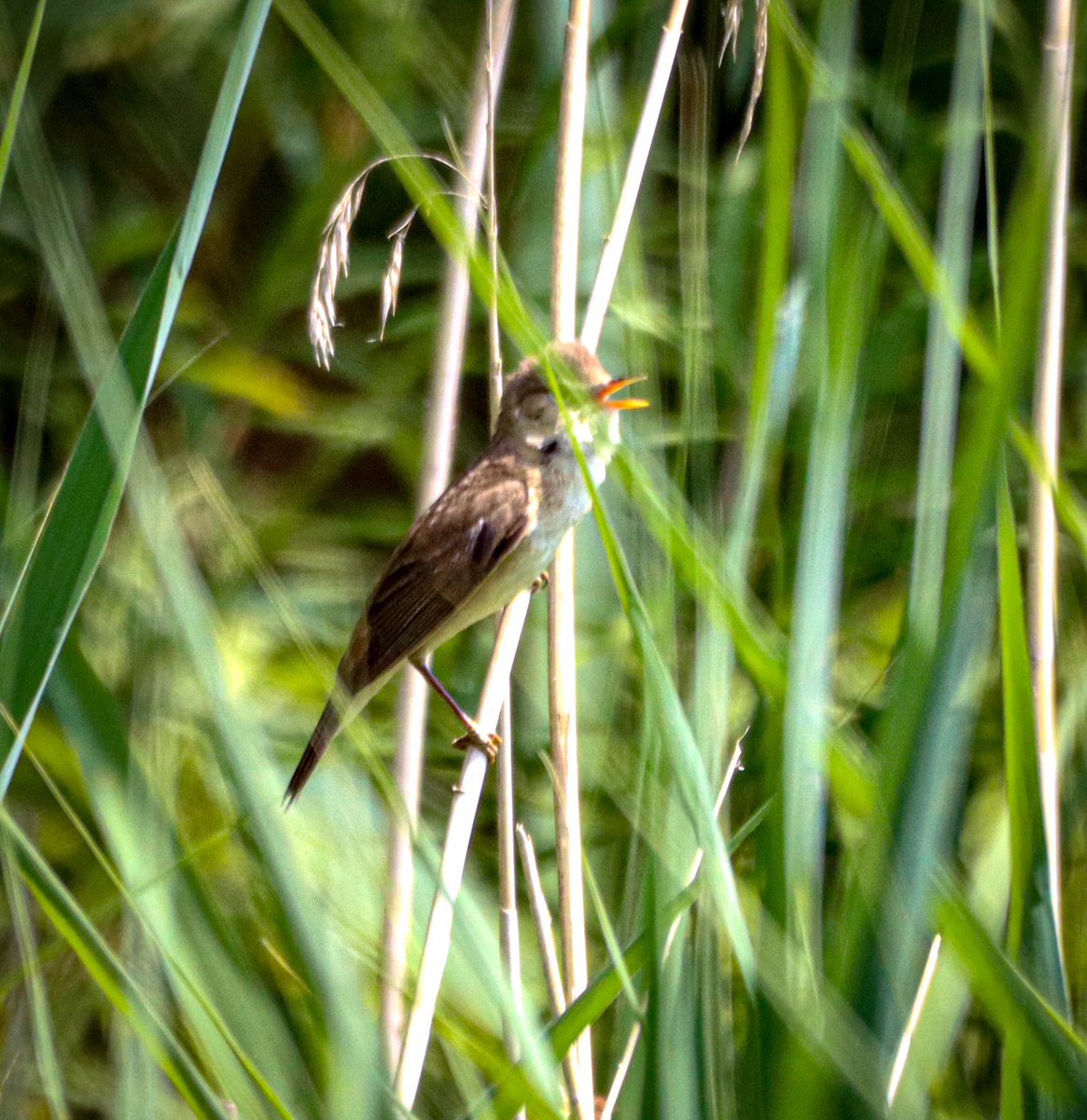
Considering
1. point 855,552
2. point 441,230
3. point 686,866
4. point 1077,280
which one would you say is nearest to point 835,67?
point 441,230

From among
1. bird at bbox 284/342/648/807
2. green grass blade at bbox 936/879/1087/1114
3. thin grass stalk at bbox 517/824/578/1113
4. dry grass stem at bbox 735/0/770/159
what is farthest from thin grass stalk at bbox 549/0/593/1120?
green grass blade at bbox 936/879/1087/1114

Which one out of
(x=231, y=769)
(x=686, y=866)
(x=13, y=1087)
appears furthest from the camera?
(x=13, y=1087)

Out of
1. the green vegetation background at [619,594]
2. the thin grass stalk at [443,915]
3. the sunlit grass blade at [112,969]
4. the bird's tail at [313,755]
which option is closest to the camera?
the sunlit grass blade at [112,969]

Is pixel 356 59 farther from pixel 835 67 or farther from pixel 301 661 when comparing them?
pixel 835 67

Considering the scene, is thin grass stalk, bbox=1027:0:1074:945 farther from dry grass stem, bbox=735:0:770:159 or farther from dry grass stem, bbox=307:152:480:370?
dry grass stem, bbox=307:152:480:370

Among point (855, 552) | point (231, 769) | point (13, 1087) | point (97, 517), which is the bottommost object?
point (13, 1087)

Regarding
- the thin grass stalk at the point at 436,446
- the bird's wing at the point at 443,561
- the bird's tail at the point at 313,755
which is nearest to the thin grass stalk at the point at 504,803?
the thin grass stalk at the point at 436,446

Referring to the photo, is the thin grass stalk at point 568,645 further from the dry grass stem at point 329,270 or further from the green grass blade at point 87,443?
the green grass blade at point 87,443
